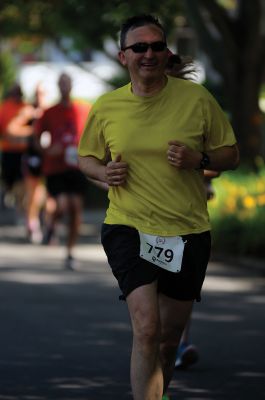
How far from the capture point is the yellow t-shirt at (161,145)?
669 centimetres

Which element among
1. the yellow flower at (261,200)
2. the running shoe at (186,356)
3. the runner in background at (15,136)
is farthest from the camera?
the runner in background at (15,136)

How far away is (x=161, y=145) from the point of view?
6.66 metres

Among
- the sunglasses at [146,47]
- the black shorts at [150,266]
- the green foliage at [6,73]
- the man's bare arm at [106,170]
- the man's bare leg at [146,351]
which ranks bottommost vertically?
the green foliage at [6,73]

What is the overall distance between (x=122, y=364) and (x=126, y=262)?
8.18 feet

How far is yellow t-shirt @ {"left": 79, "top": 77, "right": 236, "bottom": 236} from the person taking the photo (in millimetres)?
6691

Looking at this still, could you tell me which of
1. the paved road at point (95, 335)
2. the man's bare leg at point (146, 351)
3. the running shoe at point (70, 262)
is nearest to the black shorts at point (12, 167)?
the paved road at point (95, 335)

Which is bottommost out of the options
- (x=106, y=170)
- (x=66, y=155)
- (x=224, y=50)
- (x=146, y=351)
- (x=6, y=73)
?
(x=6, y=73)

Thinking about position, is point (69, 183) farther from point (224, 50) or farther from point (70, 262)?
point (224, 50)

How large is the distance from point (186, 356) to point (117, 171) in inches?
104

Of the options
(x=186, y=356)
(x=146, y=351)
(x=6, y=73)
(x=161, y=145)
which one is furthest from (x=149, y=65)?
(x=6, y=73)

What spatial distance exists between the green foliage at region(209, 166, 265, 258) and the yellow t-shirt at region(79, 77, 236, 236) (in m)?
8.68

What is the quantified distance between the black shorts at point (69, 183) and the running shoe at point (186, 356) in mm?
6176

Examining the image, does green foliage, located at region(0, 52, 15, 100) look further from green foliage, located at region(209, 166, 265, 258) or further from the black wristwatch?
the black wristwatch

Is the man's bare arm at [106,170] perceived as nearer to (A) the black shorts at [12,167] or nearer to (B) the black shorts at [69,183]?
(B) the black shorts at [69,183]
